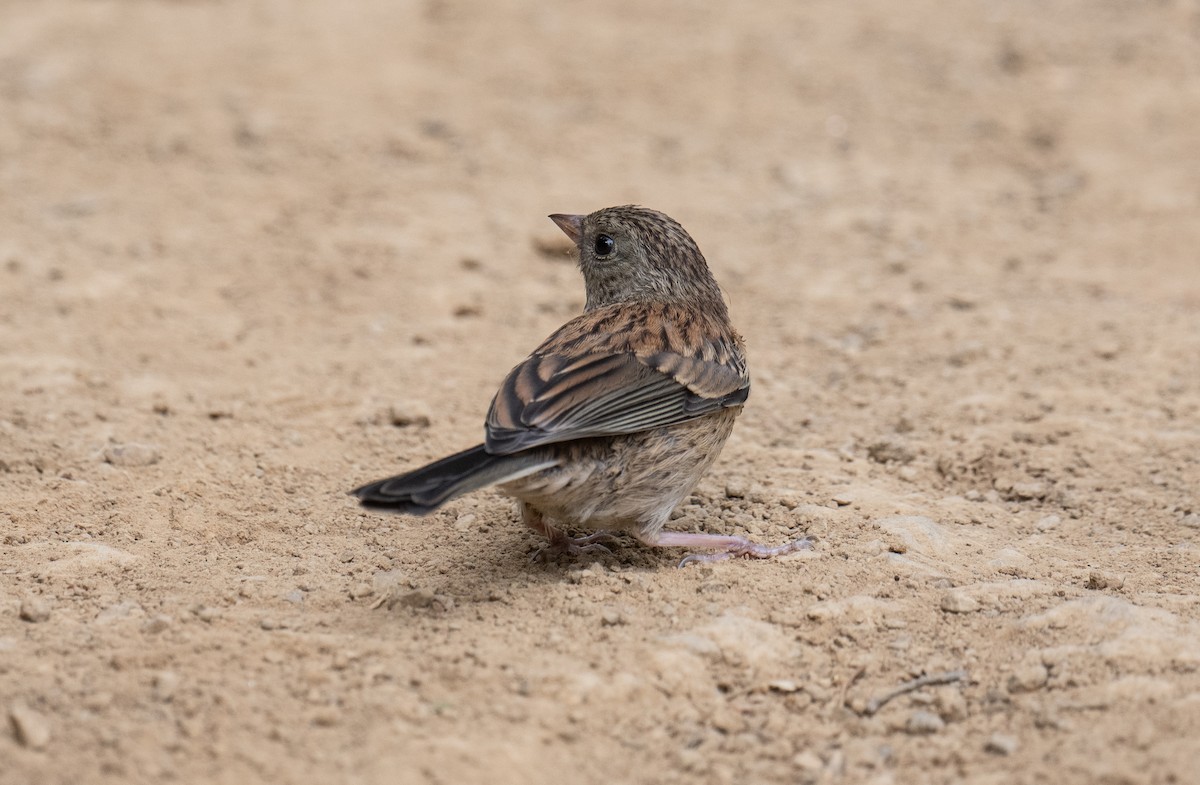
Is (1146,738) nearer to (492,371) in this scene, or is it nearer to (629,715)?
(629,715)

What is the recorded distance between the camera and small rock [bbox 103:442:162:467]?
575 cm

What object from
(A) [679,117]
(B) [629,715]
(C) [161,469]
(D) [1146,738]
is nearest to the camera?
(D) [1146,738]

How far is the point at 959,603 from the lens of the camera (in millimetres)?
4523

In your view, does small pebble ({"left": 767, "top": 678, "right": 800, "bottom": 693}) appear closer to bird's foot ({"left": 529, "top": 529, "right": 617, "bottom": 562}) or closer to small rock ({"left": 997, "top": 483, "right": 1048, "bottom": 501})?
bird's foot ({"left": 529, "top": 529, "right": 617, "bottom": 562})

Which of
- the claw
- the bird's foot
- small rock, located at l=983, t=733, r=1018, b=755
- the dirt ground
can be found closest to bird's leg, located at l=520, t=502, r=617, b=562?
the bird's foot

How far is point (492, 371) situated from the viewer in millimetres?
7078

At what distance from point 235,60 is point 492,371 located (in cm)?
519

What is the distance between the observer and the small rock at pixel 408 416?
6.39 meters

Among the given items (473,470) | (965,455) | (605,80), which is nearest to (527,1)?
(605,80)

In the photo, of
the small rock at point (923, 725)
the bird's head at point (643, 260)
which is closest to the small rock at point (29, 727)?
the small rock at point (923, 725)

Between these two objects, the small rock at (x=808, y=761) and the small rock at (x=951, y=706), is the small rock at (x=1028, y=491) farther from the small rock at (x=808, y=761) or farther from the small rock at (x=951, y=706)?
the small rock at (x=808, y=761)

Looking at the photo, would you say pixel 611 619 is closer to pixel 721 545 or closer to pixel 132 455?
pixel 721 545

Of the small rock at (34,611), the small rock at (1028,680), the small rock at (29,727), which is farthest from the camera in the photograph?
the small rock at (34,611)

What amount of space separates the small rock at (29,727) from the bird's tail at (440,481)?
1099 mm
